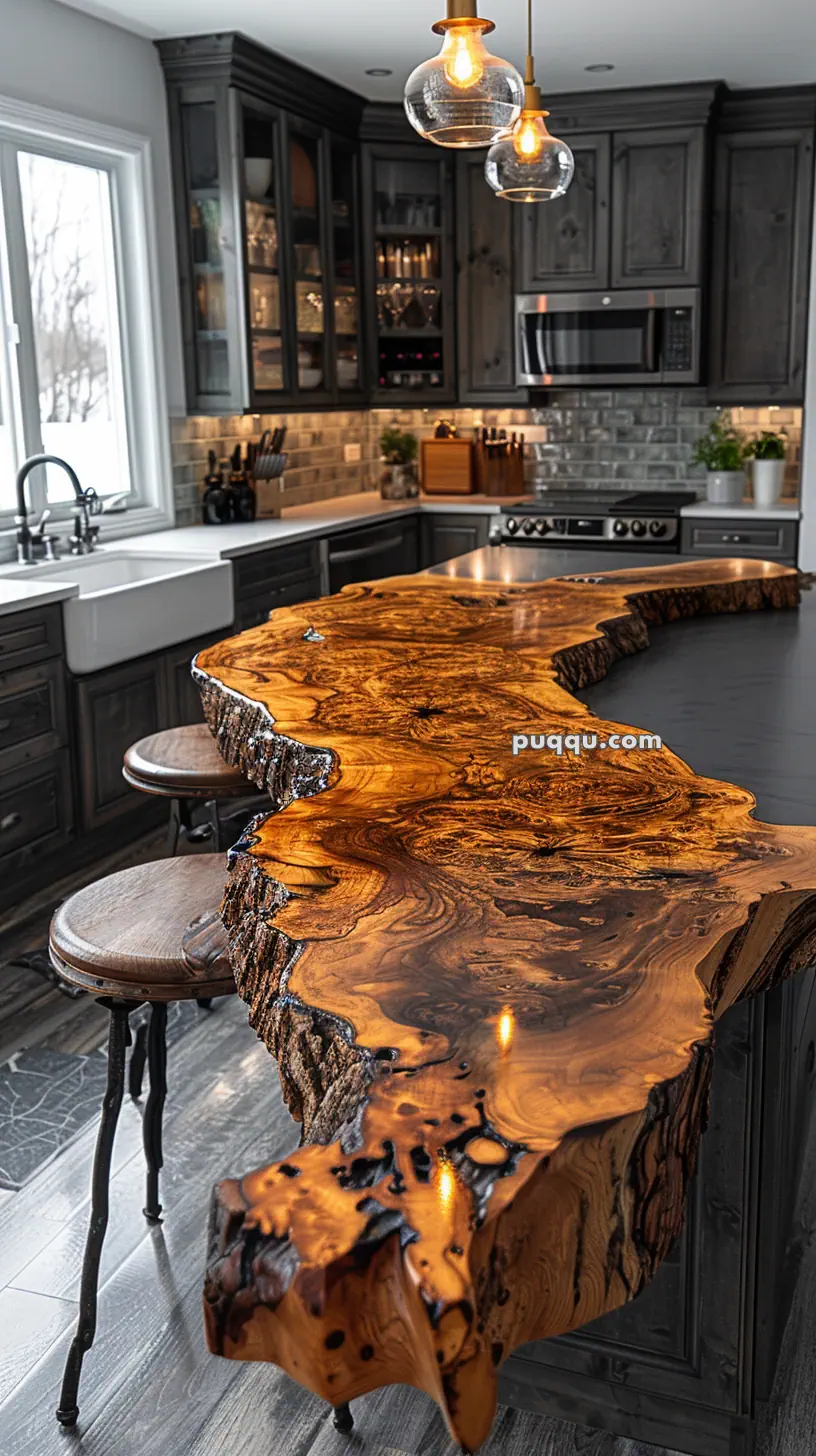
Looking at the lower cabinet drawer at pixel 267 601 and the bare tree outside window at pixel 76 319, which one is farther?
the lower cabinet drawer at pixel 267 601

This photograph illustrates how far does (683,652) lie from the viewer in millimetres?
2734

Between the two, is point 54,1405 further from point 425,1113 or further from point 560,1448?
point 425,1113

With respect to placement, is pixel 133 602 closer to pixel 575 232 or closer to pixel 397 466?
pixel 397 466

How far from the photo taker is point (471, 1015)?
108 cm

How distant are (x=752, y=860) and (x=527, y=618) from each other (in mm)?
1536

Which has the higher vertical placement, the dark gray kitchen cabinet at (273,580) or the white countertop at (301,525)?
the white countertop at (301,525)

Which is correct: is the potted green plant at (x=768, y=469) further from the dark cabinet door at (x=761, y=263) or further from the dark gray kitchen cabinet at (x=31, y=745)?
the dark gray kitchen cabinet at (x=31, y=745)

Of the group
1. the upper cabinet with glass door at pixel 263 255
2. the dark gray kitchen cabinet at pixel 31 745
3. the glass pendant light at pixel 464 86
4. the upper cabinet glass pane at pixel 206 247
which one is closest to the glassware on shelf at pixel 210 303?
the upper cabinet glass pane at pixel 206 247

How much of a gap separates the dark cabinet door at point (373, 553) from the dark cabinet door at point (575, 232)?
4.46ft

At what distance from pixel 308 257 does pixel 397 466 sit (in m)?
1.21

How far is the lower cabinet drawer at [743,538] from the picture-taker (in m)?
6.04

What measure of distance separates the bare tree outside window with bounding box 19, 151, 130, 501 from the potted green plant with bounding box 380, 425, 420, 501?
1764 mm

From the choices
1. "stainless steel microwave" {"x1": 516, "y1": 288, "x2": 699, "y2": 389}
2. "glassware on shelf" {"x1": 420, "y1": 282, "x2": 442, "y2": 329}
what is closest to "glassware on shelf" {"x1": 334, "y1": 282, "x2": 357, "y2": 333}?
"glassware on shelf" {"x1": 420, "y1": 282, "x2": 442, "y2": 329}

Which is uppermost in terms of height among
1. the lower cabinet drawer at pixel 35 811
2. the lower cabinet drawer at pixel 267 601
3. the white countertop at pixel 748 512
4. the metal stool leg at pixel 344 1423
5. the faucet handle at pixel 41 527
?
the faucet handle at pixel 41 527
